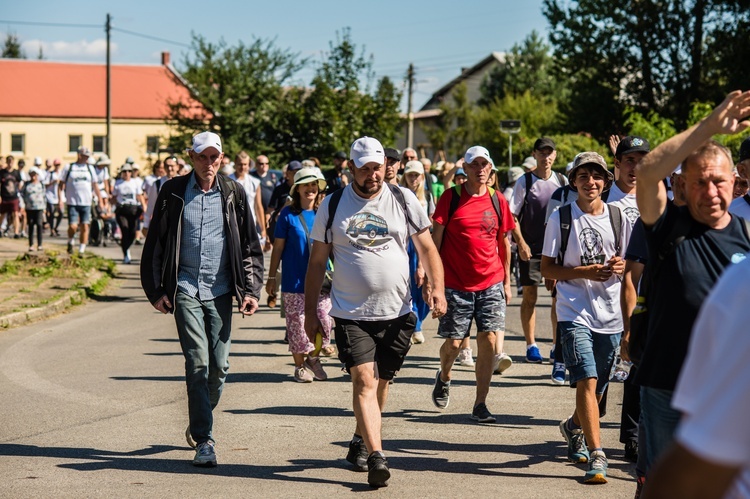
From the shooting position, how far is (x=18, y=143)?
77.6 m

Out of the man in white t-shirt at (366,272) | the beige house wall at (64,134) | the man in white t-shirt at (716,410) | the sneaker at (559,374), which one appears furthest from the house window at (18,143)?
the man in white t-shirt at (716,410)

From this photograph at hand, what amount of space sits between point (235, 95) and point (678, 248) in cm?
3784

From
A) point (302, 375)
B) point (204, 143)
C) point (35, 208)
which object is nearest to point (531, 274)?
point (302, 375)

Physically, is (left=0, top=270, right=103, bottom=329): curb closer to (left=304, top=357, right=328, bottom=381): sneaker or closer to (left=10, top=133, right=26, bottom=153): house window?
(left=304, top=357, right=328, bottom=381): sneaker

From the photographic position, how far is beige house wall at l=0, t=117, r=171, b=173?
77.0m

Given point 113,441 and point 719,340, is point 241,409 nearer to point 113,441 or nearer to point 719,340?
point 113,441

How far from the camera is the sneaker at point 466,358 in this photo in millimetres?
11305

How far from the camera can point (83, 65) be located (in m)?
82.1

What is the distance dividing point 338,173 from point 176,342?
198 inches

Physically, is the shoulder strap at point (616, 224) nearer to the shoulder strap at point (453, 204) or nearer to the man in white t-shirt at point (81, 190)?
the shoulder strap at point (453, 204)

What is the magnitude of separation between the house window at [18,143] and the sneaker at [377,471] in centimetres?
7497

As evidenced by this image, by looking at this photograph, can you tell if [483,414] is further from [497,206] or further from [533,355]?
[533,355]

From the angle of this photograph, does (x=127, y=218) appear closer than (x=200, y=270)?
No

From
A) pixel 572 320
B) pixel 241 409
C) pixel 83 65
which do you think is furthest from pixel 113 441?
pixel 83 65
